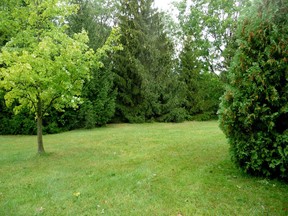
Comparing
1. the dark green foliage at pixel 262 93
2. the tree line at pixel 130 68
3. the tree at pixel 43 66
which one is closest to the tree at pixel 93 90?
the tree line at pixel 130 68

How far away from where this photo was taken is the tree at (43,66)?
5.91 metres

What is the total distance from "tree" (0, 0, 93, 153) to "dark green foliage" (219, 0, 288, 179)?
4019mm

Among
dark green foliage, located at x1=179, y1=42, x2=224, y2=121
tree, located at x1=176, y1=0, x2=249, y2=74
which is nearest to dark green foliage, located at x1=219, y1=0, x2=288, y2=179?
dark green foliage, located at x1=179, y1=42, x2=224, y2=121

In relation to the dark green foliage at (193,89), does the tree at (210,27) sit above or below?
above

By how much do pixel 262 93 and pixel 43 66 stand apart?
5233 mm

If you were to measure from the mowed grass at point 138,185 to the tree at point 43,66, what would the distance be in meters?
1.73

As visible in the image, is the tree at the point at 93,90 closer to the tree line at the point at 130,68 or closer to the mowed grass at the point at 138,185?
the tree line at the point at 130,68

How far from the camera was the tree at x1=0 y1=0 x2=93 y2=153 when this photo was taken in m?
5.91

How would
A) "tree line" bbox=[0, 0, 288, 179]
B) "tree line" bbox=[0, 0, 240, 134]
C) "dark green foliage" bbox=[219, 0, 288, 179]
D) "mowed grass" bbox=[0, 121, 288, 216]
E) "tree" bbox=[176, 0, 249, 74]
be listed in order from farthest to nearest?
"tree" bbox=[176, 0, 249, 74] < "tree line" bbox=[0, 0, 240, 134] < "tree line" bbox=[0, 0, 288, 179] < "dark green foliage" bbox=[219, 0, 288, 179] < "mowed grass" bbox=[0, 121, 288, 216]

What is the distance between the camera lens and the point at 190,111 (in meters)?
17.5

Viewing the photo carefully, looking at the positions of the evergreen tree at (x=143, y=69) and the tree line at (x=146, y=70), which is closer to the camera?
the tree line at (x=146, y=70)

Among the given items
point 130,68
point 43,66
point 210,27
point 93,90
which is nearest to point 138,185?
point 43,66

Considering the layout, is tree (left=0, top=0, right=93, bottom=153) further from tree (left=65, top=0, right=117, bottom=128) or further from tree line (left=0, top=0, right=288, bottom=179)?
tree (left=65, top=0, right=117, bottom=128)

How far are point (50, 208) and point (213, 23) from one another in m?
21.2
